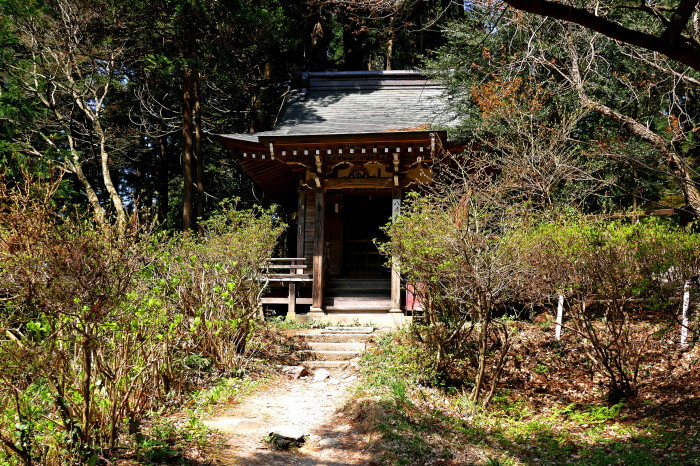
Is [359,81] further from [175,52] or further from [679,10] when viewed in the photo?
[679,10]

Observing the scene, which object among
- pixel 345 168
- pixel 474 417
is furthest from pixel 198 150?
pixel 474 417

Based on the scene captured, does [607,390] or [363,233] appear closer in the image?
[607,390]

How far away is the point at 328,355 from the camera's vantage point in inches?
352

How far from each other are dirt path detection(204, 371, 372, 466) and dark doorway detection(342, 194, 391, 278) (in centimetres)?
798

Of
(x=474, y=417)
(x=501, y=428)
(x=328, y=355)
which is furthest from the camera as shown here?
(x=328, y=355)

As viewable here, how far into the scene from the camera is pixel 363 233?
1550 cm

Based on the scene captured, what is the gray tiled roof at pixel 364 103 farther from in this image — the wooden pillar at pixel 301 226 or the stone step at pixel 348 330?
the stone step at pixel 348 330

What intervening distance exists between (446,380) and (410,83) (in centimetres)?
1151

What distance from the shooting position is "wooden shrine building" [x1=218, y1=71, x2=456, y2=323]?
1107 cm

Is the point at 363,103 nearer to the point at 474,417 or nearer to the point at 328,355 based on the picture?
the point at 328,355

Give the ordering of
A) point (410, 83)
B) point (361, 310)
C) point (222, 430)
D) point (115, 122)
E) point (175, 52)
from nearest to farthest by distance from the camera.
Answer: point (222, 430) → point (361, 310) → point (175, 52) → point (410, 83) → point (115, 122)

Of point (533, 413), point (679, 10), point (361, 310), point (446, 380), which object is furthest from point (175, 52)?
point (679, 10)

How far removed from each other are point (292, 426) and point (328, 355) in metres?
3.33

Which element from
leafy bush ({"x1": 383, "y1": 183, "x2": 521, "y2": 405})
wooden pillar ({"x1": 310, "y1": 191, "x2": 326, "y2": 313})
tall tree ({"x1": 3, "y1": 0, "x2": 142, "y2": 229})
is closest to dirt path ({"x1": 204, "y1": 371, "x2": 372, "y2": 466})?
leafy bush ({"x1": 383, "y1": 183, "x2": 521, "y2": 405})
